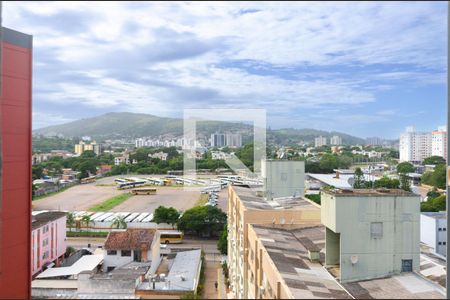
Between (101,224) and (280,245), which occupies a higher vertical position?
Answer: (280,245)

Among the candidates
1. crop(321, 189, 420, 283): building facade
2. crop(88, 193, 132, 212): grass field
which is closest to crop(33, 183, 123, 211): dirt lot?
crop(88, 193, 132, 212): grass field

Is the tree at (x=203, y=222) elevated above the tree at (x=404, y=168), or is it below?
below

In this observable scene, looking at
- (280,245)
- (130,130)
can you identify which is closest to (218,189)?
(280,245)

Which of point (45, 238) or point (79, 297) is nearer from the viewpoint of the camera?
point (79, 297)

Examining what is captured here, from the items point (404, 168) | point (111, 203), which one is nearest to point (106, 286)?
point (111, 203)

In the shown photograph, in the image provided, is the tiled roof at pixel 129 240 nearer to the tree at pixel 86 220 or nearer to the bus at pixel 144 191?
the tree at pixel 86 220

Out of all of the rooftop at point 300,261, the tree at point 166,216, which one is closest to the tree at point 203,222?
the tree at point 166,216

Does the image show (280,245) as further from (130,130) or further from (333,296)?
(130,130)
